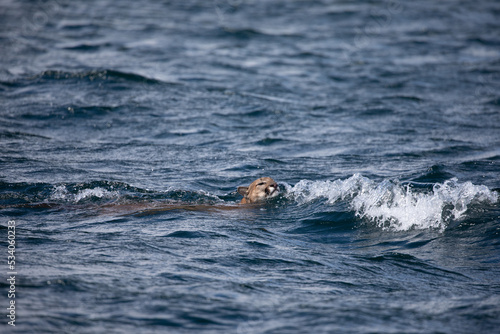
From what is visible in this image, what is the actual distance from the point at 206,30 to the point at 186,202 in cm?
1698

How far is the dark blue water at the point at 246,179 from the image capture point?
5266 millimetres

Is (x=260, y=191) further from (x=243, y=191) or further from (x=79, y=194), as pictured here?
(x=79, y=194)

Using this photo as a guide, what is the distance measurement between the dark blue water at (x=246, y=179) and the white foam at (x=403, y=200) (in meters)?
0.03

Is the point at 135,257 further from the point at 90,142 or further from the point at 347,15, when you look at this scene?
Answer: the point at 347,15

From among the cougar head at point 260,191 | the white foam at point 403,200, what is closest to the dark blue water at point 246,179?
the white foam at point 403,200

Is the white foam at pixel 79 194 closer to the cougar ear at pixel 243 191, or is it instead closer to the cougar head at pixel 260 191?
the cougar ear at pixel 243 191

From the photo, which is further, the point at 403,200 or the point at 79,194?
the point at 79,194

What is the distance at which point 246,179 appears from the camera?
10344 millimetres

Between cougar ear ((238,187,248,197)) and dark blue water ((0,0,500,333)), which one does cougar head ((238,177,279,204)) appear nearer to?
cougar ear ((238,187,248,197))

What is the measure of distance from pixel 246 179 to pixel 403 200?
311 cm

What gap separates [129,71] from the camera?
676 inches

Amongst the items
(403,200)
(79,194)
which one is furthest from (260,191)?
(79,194)

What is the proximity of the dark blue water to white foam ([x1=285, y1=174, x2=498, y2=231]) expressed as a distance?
1.2 inches

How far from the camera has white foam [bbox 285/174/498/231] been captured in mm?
8039
